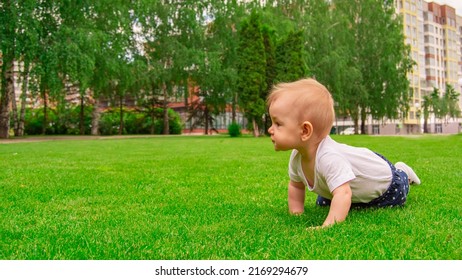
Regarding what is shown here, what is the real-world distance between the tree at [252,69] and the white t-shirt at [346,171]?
73.7ft

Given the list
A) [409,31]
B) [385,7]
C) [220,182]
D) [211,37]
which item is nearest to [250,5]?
[211,37]

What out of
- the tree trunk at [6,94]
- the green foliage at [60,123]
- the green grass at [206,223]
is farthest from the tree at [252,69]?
the green grass at [206,223]

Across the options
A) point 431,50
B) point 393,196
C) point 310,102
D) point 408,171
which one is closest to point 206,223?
point 310,102

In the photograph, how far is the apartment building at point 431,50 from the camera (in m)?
78.8

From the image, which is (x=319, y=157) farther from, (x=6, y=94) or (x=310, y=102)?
(x=6, y=94)

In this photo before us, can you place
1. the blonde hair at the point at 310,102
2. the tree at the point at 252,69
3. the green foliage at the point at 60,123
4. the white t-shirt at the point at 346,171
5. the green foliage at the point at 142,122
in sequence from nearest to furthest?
the blonde hair at the point at 310,102
the white t-shirt at the point at 346,171
the tree at the point at 252,69
the green foliage at the point at 60,123
the green foliage at the point at 142,122

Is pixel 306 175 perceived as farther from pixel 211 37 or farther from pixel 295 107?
pixel 211 37

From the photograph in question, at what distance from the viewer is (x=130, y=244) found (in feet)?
7.64

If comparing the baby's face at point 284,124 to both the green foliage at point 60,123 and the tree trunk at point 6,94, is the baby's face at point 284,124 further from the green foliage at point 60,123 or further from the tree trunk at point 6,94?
the green foliage at point 60,123

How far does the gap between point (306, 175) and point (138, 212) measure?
115cm

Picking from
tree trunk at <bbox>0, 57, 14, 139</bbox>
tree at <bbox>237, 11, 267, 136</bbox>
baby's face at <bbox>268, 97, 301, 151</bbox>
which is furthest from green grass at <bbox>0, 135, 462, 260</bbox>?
tree at <bbox>237, 11, 267, 136</bbox>

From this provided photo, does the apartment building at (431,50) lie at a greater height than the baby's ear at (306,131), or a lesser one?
greater

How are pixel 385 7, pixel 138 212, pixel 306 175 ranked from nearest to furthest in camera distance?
1. pixel 306 175
2. pixel 138 212
3. pixel 385 7

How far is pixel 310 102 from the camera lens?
2730 millimetres
